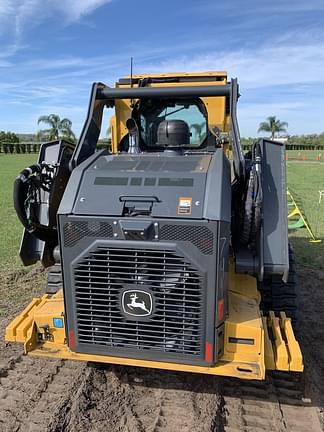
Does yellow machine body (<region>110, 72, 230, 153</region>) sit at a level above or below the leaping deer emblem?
above

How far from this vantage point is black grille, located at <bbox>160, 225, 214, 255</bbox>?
3.12 meters

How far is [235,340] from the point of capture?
3420mm

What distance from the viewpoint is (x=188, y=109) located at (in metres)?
5.11

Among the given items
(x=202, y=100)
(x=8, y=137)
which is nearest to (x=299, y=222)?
(x=202, y=100)

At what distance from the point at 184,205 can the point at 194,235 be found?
229mm

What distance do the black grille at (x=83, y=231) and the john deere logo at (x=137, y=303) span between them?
46cm

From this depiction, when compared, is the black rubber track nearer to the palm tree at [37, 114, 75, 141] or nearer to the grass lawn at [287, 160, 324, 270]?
the grass lawn at [287, 160, 324, 270]

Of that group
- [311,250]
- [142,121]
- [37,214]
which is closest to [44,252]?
[37,214]

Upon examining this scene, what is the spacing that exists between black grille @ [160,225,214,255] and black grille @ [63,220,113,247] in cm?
42

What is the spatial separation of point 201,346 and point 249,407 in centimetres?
85

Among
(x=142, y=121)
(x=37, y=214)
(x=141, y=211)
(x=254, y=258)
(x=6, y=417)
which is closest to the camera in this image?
(x=141, y=211)

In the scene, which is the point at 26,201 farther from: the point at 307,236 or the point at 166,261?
the point at 307,236

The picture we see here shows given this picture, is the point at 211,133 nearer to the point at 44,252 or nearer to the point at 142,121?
the point at 142,121

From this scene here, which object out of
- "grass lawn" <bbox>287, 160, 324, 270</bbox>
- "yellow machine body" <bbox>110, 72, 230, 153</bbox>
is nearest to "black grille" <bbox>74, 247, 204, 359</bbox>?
"yellow machine body" <bbox>110, 72, 230, 153</bbox>
